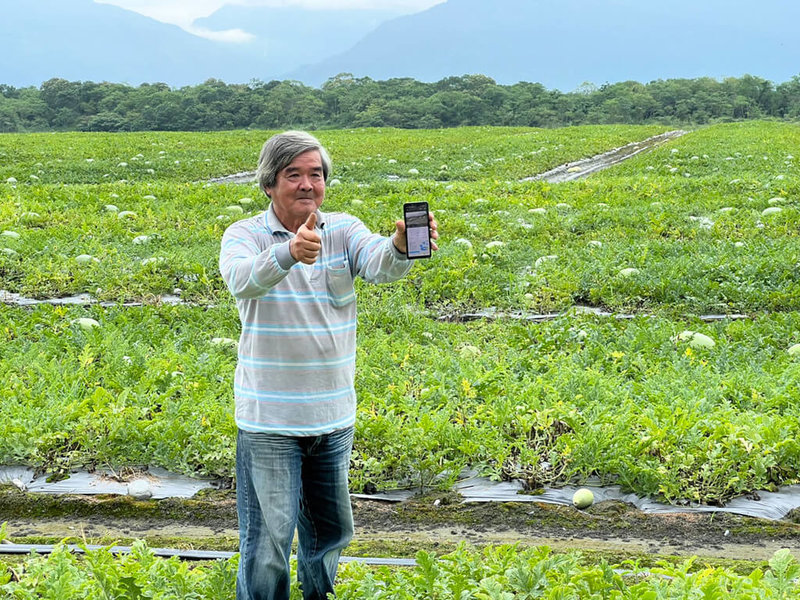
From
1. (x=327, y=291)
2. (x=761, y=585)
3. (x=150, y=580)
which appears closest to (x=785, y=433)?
(x=761, y=585)

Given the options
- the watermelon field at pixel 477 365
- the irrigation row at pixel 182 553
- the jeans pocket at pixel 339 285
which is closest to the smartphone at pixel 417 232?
the jeans pocket at pixel 339 285

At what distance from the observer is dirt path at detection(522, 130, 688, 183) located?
1700 cm

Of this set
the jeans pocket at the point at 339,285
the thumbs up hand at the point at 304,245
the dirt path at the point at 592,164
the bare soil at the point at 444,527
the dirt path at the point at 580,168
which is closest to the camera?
the thumbs up hand at the point at 304,245

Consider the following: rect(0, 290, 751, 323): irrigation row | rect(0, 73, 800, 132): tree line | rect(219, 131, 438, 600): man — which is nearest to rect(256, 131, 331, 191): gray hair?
rect(219, 131, 438, 600): man

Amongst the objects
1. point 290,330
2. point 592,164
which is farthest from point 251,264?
point 592,164

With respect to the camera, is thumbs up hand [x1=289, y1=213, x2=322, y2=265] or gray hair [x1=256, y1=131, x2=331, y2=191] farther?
gray hair [x1=256, y1=131, x2=331, y2=191]

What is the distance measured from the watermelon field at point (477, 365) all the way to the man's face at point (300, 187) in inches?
51.8

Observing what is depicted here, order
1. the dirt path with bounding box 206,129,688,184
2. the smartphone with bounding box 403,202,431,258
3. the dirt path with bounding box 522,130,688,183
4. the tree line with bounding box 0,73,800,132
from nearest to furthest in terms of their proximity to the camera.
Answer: the smartphone with bounding box 403,202,431,258 → the dirt path with bounding box 206,129,688,184 → the dirt path with bounding box 522,130,688,183 → the tree line with bounding box 0,73,800,132

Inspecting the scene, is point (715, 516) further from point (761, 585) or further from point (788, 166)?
point (788, 166)

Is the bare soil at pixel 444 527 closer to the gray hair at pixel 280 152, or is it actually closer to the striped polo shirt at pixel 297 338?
the striped polo shirt at pixel 297 338

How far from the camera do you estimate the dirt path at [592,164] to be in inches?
669

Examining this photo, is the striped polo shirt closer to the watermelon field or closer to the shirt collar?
the shirt collar

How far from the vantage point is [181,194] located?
1191cm

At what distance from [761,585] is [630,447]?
1.25 m
